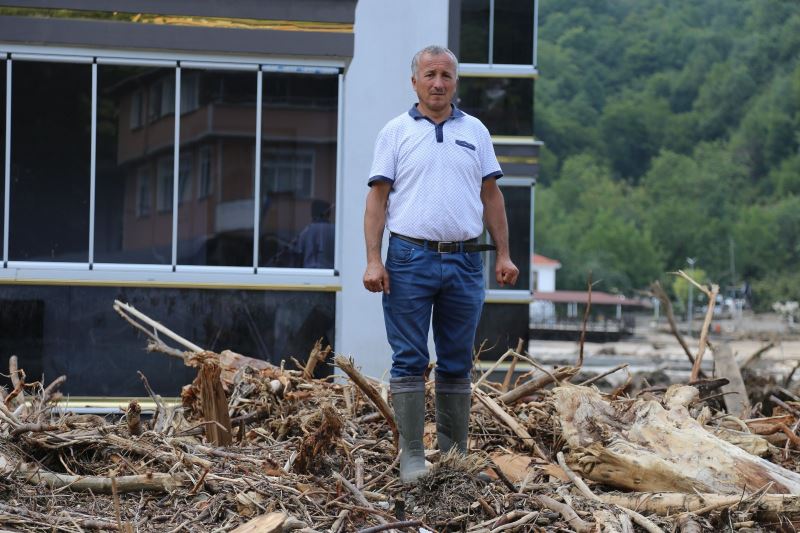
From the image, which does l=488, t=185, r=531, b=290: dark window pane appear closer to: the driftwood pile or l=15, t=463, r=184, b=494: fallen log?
the driftwood pile

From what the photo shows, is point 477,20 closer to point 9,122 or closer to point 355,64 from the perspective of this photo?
point 355,64

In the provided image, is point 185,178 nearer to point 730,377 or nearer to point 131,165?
→ point 131,165

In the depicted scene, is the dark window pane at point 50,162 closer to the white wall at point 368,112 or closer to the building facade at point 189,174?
the building facade at point 189,174

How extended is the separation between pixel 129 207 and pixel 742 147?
133 m

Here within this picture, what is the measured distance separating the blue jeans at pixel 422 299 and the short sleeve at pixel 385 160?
10.9 inches

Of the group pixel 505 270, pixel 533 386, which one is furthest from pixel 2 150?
pixel 505 270

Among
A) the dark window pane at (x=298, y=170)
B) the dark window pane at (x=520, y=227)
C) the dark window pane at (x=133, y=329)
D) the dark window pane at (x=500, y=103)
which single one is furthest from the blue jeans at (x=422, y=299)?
the dark window pane at (x=500, y=103)

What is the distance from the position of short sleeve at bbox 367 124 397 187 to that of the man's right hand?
1.23 feet

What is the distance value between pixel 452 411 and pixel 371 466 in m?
0.44

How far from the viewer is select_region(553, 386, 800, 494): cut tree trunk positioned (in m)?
5.58

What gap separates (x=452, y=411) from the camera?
5.80 m

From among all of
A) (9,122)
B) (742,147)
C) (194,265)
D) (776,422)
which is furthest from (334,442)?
(742,147)

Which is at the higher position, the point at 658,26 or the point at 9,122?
the point at 658,26

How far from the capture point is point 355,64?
35.6 ft
